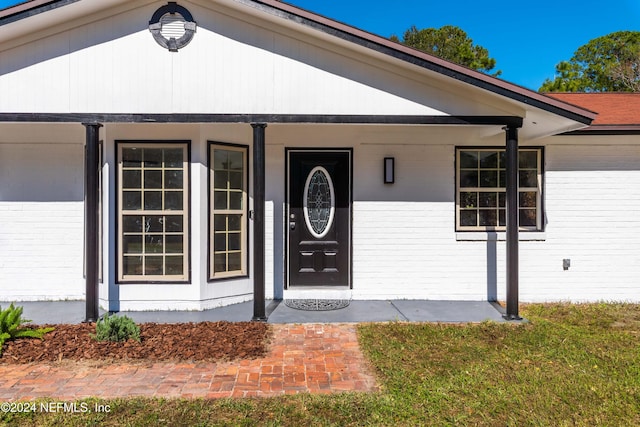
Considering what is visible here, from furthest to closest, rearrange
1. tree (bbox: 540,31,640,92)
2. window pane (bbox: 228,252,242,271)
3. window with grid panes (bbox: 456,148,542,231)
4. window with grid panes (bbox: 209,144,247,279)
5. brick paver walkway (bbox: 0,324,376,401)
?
tree (bbox: 540,31,640,92), window with grid panes (bbox: 456,148,542,231), window pane (bbox: 228,252,242,271), window with grid panes (bbox: 209,144,247,279), brick paver walkway (bbox: 0,324,376,401)

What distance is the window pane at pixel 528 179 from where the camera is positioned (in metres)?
6.94

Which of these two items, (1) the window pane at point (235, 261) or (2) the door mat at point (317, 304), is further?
(1) the window pane at point (235, 261)

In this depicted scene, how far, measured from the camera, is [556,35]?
2602cm

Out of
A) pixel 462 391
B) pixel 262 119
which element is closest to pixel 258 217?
pixel 262 119

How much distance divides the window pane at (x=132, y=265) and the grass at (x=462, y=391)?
2822 millimetres

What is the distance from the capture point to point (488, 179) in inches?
276

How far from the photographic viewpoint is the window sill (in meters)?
6.84

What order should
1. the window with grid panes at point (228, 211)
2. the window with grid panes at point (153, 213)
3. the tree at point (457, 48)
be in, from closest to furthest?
the window with grid panes at point (153, 213) → the window with grid panes at point (228, 211) → the tree at point (457, 48)

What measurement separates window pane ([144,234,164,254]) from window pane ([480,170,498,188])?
5.00 meters

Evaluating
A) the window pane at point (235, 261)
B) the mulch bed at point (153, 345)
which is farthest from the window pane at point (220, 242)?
the mulch bed at point (153, 345)

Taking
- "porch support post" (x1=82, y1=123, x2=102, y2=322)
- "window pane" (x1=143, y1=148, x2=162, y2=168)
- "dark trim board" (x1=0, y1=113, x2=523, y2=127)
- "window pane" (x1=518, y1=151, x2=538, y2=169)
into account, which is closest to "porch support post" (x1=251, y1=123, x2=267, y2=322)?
"dark trim board" (x1=0, y1=113, x2=523, y2=127)

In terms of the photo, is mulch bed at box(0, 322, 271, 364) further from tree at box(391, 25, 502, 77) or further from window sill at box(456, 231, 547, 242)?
tree at box(391, 25, 502, 77)

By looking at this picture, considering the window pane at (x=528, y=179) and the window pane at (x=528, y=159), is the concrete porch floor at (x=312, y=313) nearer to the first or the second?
the window pane at (x=528, y=179)

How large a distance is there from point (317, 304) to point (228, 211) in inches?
74.8
